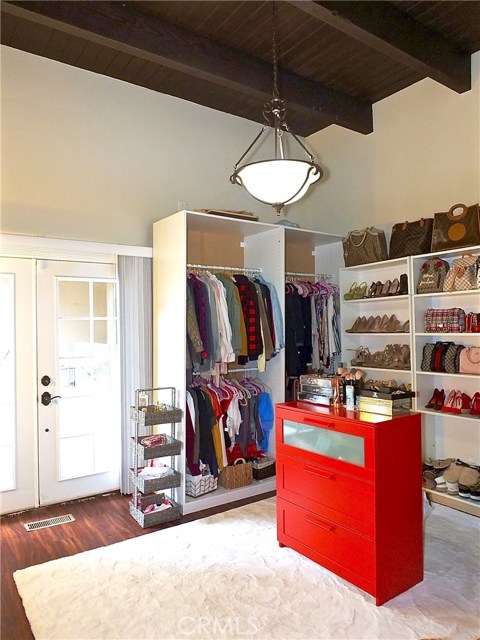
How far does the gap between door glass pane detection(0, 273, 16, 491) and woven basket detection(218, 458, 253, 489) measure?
1.68m

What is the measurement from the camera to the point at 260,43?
348 centimetres

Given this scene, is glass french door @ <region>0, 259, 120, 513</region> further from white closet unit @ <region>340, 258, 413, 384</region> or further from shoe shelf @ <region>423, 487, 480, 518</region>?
shoe shelf @ <region>423, 487, 480, 518</region>

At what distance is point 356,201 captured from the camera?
4.65m

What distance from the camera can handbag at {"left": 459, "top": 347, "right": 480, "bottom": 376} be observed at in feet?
10.9

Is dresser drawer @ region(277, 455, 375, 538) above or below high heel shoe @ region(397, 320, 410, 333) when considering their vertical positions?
below

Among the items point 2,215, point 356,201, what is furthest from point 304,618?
point 356,201

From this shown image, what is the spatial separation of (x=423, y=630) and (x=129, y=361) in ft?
9.17

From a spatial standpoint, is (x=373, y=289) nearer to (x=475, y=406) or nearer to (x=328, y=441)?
(x=475, y=406)

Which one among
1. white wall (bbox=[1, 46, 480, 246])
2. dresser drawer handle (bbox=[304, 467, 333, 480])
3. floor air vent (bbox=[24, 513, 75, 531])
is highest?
A: white wall (bbox=[1, 46, 480, 246])

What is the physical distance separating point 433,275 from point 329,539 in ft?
7.33

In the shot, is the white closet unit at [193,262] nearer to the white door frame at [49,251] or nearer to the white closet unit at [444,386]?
the white door frame at [49,251]

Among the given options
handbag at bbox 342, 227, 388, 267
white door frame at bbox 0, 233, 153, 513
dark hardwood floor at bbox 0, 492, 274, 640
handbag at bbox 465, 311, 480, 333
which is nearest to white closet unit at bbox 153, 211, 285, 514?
white door frame at bbox 0, 233, 153, 513

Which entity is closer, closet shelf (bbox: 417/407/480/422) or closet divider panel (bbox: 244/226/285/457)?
closet shelf (bbox: 417/407/480/422)

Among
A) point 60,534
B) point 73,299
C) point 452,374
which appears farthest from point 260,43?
point 60,534
